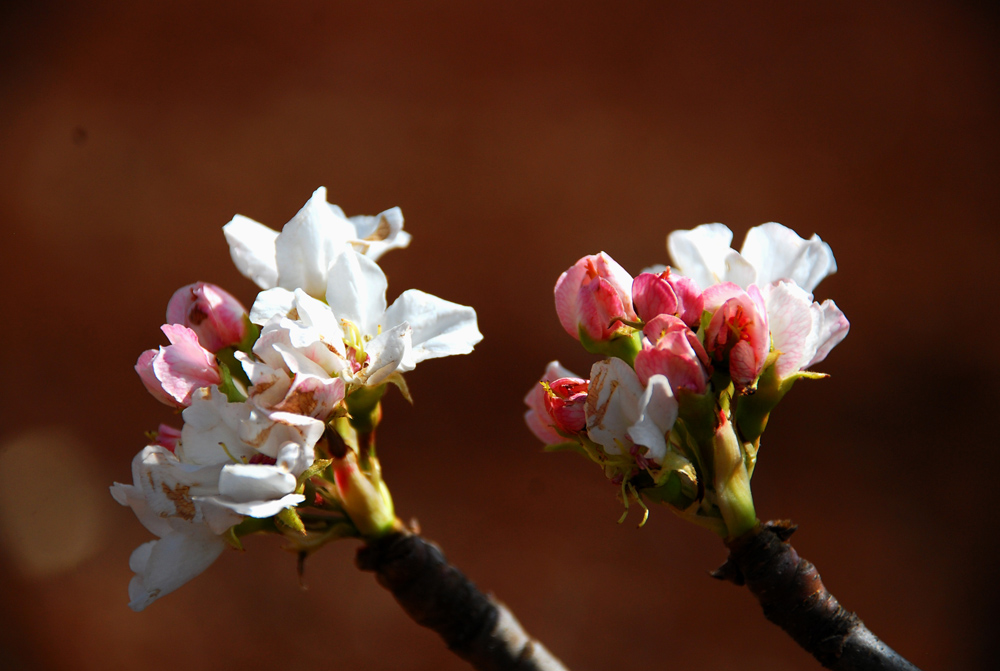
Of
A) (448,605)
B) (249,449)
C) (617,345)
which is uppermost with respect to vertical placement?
(617,345)

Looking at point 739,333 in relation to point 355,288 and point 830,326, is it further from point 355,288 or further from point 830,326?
point 355,288

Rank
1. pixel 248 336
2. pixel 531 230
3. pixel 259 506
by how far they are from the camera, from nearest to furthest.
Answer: pixel 259 506, pixel 248 336, pixel 531 230

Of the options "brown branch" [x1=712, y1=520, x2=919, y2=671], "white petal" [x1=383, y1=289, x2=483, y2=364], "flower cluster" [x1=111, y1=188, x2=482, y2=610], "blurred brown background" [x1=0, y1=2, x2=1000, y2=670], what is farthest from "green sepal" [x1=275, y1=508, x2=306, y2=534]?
"blurred brown background" [x1=0, y1=2, x2=1000, y2=670]

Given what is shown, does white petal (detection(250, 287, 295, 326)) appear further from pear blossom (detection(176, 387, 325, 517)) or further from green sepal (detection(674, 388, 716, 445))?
green sepal (detection(674, 388, 716, 445))

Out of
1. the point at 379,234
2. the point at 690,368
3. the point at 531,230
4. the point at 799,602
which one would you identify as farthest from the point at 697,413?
the point at 531,230

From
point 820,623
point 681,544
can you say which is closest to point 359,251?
point 820,623

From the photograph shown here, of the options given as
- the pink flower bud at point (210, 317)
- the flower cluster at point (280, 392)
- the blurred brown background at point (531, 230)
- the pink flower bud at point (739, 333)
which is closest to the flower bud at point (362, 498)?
the flower cluster at point (280, 392)

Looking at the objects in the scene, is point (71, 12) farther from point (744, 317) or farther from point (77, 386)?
point (744, 317)
